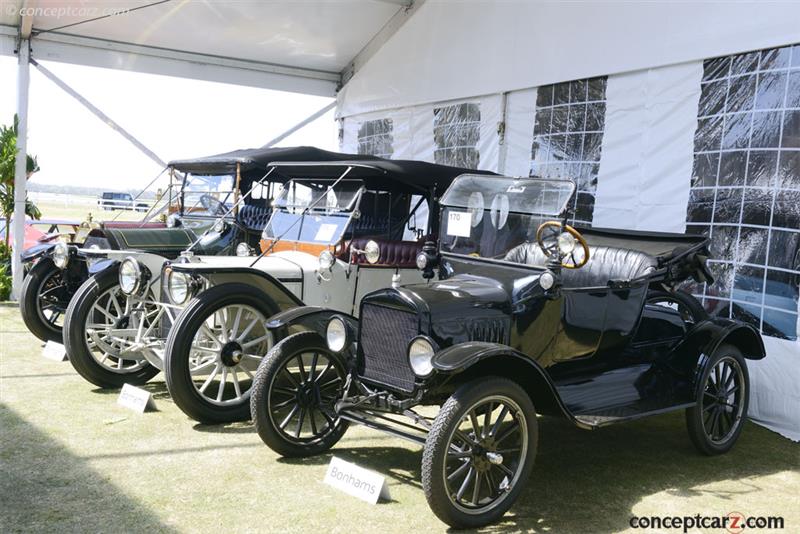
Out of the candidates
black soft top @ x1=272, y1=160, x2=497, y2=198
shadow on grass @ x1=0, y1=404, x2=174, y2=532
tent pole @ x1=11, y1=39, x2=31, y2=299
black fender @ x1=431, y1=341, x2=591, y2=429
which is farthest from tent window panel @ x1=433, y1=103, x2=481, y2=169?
shadow on grass @ x1=0, y1=404, x2=174, y2=532

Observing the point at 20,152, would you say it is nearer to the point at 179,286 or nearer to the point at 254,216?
the point at 254,216

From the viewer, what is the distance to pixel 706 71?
19.6 ft

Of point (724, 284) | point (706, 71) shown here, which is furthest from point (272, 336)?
point (706, 71)

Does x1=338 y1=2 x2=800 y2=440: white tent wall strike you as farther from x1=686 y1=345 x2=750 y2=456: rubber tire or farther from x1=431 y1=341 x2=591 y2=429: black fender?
x1=431 y1=341 x2=591 y2=429: black fender

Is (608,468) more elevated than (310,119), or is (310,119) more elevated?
(310,119)

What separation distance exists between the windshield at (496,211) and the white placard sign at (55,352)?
134 inches

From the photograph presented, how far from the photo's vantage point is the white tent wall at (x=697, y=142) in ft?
17.5

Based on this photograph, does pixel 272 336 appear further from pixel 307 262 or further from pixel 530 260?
pixel 530 260

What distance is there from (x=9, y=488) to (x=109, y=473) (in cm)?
44

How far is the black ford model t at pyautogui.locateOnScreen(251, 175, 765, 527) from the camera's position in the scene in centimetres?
335

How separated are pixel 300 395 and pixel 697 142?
12.6 feet

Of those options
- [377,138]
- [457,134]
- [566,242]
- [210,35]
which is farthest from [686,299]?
[210,35]

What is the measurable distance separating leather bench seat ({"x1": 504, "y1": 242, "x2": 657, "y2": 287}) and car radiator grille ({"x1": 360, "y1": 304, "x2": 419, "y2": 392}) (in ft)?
3.55

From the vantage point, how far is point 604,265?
15.9 ft
